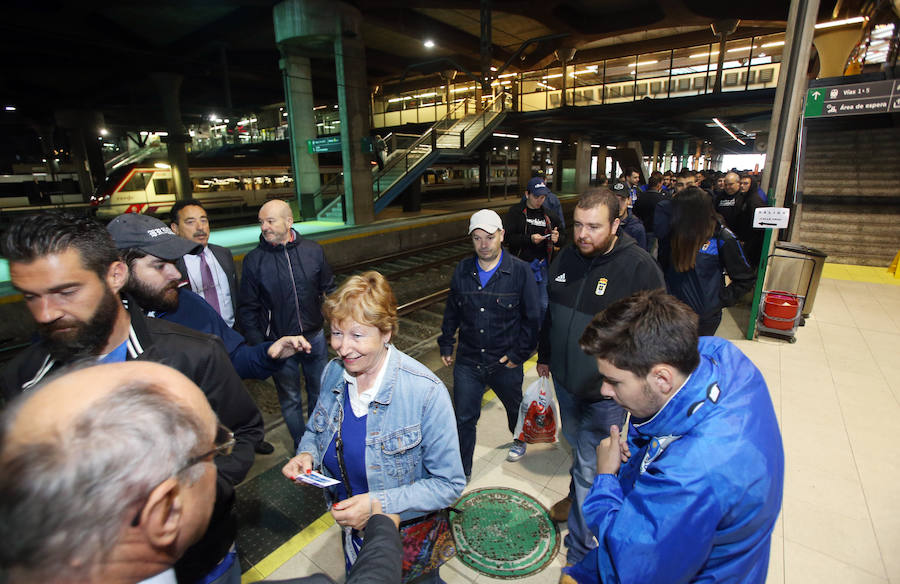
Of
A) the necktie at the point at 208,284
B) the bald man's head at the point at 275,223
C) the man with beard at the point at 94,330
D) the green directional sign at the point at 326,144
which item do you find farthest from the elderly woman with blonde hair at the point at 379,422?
the green directional sign at the point at 326,144

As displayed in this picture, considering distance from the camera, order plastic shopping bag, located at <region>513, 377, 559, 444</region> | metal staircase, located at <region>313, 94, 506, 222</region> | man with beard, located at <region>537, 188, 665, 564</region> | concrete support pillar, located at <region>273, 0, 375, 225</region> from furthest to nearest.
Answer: metal staircase, located at <region>313, 94, 506, 222</region>
concrete support pillar, located at <region>273, 0, 375, 225</region>
plastic shopping bag, located at <region>513, 377, 559, 444</region>
man with beard, located at <region>537, 188, 665, 564</region>

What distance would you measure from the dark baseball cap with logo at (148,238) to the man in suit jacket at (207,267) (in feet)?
3.69

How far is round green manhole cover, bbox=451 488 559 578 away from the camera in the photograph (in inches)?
106

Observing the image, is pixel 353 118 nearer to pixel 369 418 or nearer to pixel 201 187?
pixel 201 187

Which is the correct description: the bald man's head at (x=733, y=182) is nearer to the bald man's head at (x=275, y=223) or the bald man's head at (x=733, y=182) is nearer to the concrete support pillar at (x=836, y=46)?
the bald man's head at (x=275, y=223)

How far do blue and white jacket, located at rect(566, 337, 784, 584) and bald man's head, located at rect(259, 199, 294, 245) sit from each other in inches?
126

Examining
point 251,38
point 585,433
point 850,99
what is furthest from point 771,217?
point 251,38

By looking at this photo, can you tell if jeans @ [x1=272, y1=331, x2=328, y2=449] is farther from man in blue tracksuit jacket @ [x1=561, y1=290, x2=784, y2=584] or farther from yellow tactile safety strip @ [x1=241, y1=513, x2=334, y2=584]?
man in blue tracksuit jacket @ [x1=561, y1=290, x2=784, y2=584]

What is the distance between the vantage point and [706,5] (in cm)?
1738

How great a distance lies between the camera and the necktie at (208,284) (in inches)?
144

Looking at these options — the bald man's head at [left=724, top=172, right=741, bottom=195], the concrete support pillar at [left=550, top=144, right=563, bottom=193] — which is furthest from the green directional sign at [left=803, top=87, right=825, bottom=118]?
the concrete support pillar at [left=550, top=144, right=563, bottom=193]

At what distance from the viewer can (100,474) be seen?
69 centimetres

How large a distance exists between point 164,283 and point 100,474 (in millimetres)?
1881

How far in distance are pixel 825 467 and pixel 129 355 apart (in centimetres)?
485
